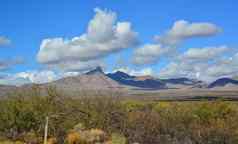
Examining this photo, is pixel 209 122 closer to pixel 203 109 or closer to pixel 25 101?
pixel 203 109

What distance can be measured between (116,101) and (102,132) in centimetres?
671

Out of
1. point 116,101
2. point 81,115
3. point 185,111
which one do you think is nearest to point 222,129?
point 185,111

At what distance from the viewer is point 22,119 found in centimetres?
4741

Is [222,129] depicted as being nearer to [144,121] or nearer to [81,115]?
[144,121]

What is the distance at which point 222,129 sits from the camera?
153ft

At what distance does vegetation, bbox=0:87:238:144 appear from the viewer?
46250 mm

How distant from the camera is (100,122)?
161 ft

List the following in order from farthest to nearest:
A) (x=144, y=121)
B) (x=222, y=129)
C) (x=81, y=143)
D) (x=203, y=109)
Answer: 1. (x=203, y=109)
2. (x=144, y=121)
3. (x=222, y=129)
4. (x=81, y=143)

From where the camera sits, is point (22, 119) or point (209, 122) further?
point (209, 122)

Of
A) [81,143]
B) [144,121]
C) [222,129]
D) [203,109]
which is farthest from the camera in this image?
[203,109]

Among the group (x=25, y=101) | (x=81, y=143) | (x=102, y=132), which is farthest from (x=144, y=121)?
(x=25, y=101)

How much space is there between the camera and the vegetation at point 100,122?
4625 centimetres

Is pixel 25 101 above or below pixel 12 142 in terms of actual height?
above

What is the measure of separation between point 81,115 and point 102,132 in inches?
211
